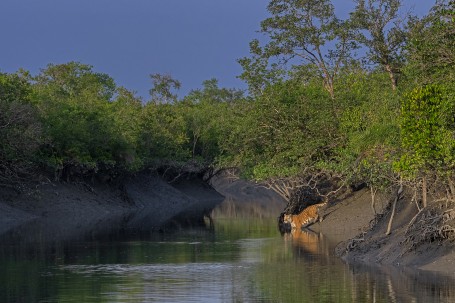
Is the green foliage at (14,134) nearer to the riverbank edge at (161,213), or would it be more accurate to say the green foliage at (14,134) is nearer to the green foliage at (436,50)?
the riverbank edge at (161,213)

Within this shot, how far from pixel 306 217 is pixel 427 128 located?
27.7m

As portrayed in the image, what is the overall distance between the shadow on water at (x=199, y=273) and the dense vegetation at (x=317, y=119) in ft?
14.3

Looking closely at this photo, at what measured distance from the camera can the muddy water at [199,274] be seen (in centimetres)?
2916

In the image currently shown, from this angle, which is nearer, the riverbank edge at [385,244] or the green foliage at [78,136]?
the riverbank edge at [385,244]

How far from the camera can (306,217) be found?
60.0 m

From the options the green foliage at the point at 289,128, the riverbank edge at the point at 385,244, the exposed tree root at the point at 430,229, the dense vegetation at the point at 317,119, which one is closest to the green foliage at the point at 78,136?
the dense vegetation at the point at 317,119

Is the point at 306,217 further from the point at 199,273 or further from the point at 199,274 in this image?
the point at 199,274

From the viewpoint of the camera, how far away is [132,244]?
48938 millimetres

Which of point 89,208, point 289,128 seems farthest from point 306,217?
point 89,208

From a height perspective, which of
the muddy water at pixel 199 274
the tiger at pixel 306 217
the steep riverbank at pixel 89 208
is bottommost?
the muddy water at pixel 199 274

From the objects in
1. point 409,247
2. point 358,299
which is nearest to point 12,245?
point 409,247

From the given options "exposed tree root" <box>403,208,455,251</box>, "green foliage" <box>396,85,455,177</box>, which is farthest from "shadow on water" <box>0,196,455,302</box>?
"green foliage" <box>396,85,455,177</box>

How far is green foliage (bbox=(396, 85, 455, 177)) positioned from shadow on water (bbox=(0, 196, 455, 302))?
3.88 metres

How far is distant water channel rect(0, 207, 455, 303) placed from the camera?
29.2 metres
